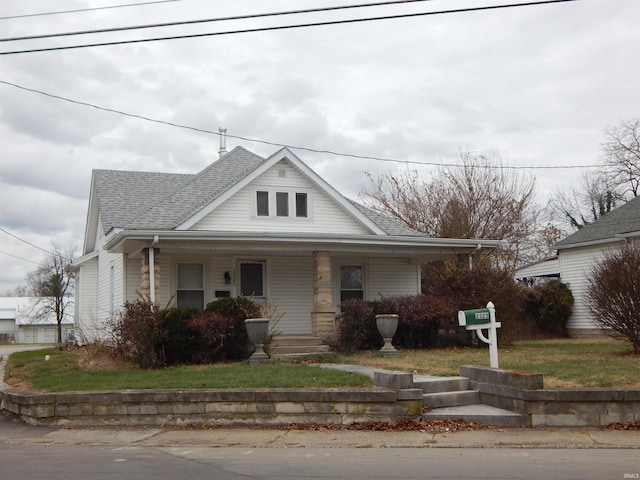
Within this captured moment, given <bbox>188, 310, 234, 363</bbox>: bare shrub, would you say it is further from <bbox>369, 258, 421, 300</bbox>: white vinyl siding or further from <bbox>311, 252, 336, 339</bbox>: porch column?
<bbox>369, 258, 421, 300</bbox>: white vinyl siding

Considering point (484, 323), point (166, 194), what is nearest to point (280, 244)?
point (166, 194)

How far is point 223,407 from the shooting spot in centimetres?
1055

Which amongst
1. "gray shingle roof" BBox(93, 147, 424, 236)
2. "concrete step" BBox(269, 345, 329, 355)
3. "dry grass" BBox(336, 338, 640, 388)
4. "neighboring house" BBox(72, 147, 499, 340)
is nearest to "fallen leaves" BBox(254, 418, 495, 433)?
"dry grass" BBox(336, 338, 640, 388)

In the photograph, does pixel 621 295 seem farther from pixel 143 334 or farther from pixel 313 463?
pixel 143 334

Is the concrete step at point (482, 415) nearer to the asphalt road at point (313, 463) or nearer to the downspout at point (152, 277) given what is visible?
the asphalt road at point (313, 463)

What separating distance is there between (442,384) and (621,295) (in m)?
5.54

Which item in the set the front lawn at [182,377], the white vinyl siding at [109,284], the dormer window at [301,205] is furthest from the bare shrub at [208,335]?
the dormer window at [301,205]

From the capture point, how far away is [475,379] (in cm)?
1133

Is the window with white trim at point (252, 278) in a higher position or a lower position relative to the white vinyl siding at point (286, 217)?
lower

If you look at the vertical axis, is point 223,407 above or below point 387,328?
below

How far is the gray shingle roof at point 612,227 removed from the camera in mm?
24766

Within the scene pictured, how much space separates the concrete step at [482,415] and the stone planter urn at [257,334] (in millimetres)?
5574

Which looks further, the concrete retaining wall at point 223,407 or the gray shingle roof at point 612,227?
the gray shingle roof at point 612,227

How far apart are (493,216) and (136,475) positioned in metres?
28.9
